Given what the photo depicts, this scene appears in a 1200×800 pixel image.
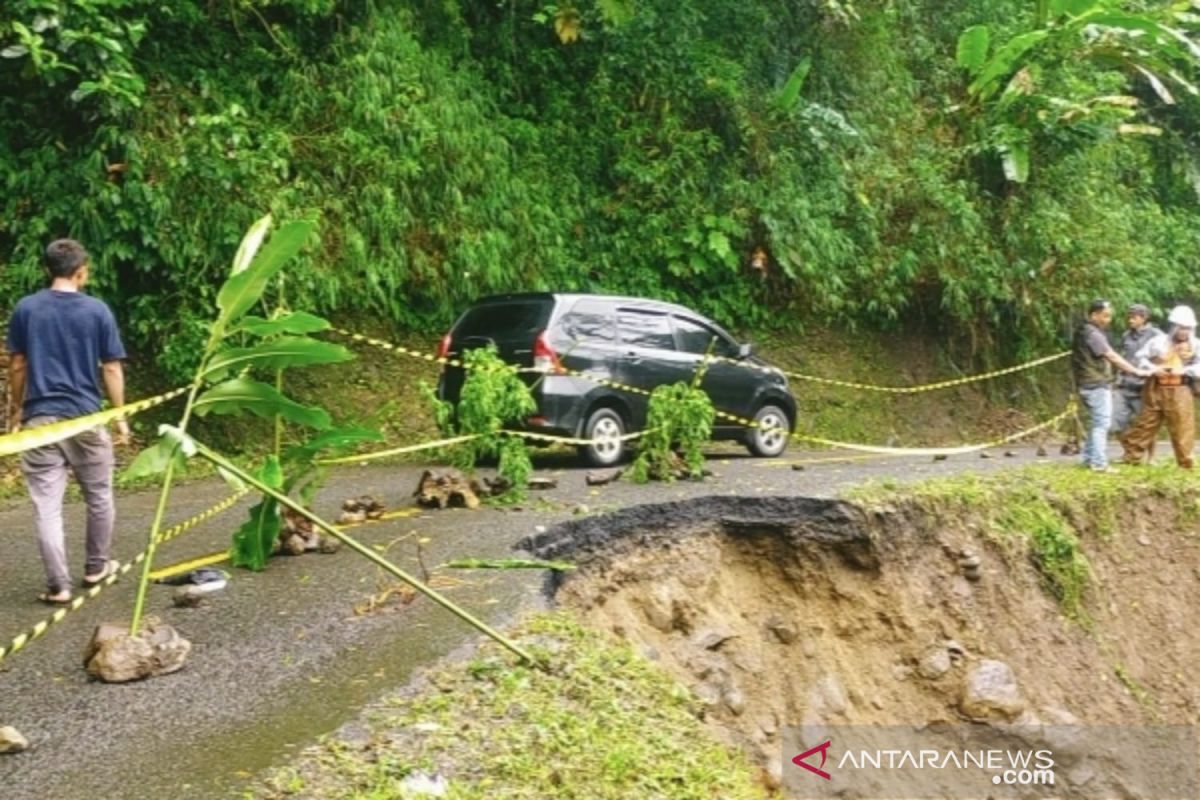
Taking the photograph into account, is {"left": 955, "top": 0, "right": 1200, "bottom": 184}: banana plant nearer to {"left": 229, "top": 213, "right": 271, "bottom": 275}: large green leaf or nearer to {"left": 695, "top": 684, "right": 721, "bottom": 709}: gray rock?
{"left": 695, "top": 684, "right": 721, "bottom": 709}: gray rock

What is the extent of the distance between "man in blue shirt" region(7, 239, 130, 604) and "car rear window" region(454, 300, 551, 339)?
Result: 203 inches

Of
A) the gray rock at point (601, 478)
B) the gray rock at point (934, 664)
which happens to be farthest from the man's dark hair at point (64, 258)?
the gray rock at point (934, 664)

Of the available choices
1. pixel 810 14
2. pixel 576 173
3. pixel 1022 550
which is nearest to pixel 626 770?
pixel 1022 550

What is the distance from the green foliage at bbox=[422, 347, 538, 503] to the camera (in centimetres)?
851

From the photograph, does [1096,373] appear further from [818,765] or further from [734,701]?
[734,701]

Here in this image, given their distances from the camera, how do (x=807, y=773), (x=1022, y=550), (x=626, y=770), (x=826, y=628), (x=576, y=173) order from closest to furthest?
(x=626, y=770) → (x=807, y=773) → (x=826, y=628) → (x=1022, y=550) → (x=576, y=173)

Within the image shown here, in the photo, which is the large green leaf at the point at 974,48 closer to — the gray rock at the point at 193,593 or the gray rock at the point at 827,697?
the gray rock at the point at 827,697

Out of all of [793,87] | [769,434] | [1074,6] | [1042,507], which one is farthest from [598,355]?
[1074,6]

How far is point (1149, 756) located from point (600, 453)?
525 cm

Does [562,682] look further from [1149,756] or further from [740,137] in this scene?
[740,137]

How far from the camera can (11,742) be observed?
12.7 ft

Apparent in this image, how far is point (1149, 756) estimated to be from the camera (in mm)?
8367

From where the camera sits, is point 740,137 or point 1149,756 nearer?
point 1149,756

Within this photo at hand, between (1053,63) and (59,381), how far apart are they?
16.7 meters
